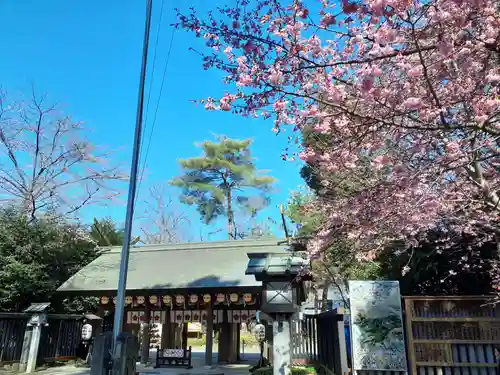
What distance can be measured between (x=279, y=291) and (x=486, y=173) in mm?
3913

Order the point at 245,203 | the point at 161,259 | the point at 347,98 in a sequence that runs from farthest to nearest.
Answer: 1. the point at 245,203
2. the point at 161,259
3. the point at 347,98

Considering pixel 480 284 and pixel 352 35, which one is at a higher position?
pixel 352 35

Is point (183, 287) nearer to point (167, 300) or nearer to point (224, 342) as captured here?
point (167, 300)

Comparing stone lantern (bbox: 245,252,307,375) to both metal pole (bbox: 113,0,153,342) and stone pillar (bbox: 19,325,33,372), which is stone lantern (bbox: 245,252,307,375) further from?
stone pillar (bbox: 19,325,33,372)

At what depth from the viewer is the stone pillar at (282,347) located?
639 cm

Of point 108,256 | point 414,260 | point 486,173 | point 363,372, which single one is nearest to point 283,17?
point 486,173

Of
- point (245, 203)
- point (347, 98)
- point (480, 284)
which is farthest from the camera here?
point (245, 203)

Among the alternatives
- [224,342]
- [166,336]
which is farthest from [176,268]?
[224,342]

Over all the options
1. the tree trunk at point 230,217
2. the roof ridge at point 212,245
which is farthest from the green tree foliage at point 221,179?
the roof ridge at point 212,245

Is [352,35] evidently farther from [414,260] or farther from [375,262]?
[375,262]

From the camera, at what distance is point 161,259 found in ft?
41.2

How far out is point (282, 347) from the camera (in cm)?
652

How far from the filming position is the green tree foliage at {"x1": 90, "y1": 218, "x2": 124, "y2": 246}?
1792 cm

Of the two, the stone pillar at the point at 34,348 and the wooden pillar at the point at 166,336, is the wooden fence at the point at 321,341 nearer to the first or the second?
the wooden pillar at the point at 166,336
